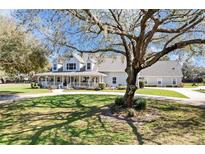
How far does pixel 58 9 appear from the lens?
6.61 meters

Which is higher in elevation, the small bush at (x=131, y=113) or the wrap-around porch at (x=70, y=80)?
the wrap-around porch at (x=70, y=80)

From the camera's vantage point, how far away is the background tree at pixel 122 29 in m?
7.00

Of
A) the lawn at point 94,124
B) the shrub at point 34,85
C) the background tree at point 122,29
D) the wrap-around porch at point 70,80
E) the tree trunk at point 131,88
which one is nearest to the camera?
the lawn at point 94,124

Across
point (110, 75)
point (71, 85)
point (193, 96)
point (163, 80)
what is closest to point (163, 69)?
point (163, 80)

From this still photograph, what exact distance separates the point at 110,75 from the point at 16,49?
3380 mm

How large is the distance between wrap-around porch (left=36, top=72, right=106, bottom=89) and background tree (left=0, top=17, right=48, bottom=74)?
2045mm

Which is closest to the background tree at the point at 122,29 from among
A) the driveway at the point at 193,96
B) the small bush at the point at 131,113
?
the small bush at the point at 131,113

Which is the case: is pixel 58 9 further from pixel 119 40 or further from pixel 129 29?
pixel 119 40

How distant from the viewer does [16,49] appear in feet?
30.5

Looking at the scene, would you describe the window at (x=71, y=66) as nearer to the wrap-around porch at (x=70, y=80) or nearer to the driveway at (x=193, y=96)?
the wrap-around porch at (x=70, y=80)

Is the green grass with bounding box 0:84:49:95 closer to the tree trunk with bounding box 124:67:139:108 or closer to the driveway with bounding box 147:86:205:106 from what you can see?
the tree trunk with bounding box 124:67:139:108
